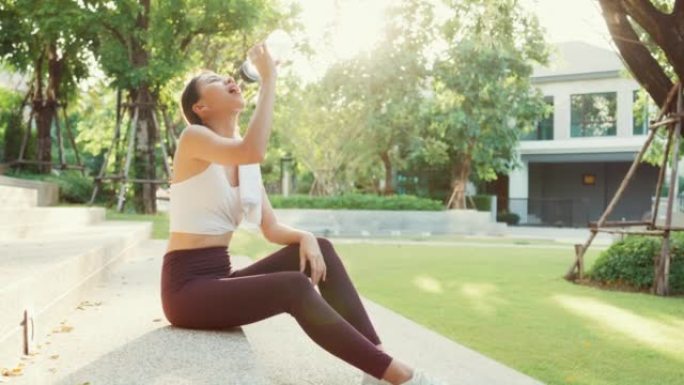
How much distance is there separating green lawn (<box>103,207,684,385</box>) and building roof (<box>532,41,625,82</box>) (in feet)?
72.1

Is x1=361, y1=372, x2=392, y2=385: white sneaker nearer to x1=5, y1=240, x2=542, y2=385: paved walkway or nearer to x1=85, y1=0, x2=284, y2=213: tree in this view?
x1=5, y1=240, x2=542, y2=385: paved walkway

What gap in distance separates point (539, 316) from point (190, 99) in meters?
4.40

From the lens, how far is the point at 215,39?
2497cm

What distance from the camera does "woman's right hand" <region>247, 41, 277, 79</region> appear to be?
3482 millimetres

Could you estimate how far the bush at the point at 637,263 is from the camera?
9.20 m

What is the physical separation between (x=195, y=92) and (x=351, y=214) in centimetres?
2091

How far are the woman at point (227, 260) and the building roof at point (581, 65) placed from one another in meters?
30.1

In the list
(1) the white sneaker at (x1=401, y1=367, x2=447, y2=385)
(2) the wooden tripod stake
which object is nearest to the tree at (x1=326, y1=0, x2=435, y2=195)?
(2) the wooden tripod stake

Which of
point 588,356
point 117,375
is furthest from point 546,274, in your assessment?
point 117,375

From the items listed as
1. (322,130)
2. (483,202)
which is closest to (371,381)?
(322,130)

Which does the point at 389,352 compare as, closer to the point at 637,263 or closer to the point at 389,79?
the point at 637,263

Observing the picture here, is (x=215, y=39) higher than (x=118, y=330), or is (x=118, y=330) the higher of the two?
(x=215, y=39)

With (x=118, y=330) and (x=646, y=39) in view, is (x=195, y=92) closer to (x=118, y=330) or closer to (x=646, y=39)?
(x=118, y=330)

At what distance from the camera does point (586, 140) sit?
108ft
